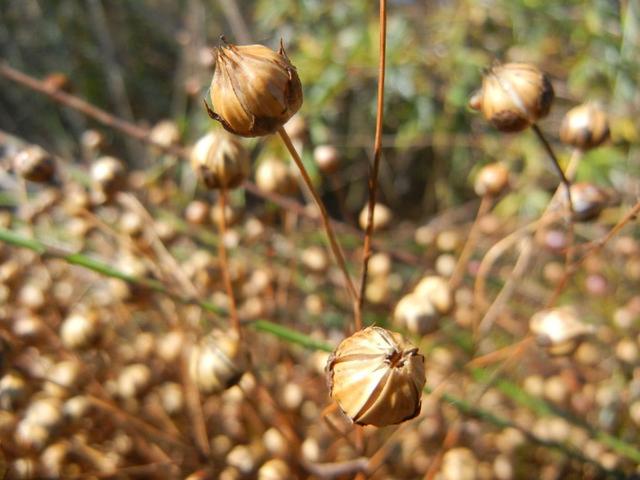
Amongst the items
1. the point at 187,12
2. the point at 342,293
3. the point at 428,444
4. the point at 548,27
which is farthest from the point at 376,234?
the point at 187,12

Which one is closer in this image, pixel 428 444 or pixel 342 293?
pixel 428 444

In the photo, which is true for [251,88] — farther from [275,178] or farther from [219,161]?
[275,178]

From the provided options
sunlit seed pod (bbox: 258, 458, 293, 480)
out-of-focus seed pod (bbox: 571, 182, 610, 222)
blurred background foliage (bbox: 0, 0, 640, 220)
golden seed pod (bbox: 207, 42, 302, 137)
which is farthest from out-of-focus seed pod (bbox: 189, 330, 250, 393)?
blurred background foliage (bbox: 0, 0, 640, 220)

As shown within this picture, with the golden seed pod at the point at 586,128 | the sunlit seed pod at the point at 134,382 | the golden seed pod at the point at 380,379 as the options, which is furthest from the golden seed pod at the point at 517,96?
the sunlit seed pod at the point at 134,382

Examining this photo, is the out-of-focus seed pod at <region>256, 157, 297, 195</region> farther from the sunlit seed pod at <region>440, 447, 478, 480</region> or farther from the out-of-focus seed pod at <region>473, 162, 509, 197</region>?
the sunlit seed pod at <region>440, 447, 478, 480</region>

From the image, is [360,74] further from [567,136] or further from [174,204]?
[567,136]

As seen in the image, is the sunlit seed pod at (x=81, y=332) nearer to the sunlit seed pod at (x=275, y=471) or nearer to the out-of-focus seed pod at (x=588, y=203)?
the sunlit seed pod at (x=275, y=471)
